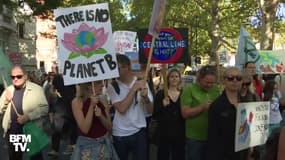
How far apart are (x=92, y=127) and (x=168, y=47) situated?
259 centimetres

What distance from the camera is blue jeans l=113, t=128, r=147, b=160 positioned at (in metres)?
6.13

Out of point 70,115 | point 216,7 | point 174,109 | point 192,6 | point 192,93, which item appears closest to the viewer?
point 192,93

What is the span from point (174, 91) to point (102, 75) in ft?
5.26

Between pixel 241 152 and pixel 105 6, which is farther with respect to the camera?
pixel 105 6

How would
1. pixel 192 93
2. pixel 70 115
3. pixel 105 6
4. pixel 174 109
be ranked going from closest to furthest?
1. pixel 105 6
2. pixel 192 93
3. pixel 174 109
4. pixel 70 115

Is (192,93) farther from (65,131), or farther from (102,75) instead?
(65,131)

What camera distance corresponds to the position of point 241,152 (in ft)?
18.7

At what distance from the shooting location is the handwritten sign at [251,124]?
5395mm

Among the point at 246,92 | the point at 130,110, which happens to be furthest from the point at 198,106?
the point at 130,110

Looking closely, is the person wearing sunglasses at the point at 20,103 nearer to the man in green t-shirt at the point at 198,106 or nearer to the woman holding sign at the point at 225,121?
the man in green t-shirt at the point at 198,106

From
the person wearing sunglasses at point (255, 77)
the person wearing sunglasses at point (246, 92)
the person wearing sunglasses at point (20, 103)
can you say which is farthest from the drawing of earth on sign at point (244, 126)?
the person wearing sunglasses at point (255, 77)

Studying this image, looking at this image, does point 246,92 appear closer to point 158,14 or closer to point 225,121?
point 225,121

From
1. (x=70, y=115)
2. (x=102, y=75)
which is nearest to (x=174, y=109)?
(x=102, y=75)

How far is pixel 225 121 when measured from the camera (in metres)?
5.56
